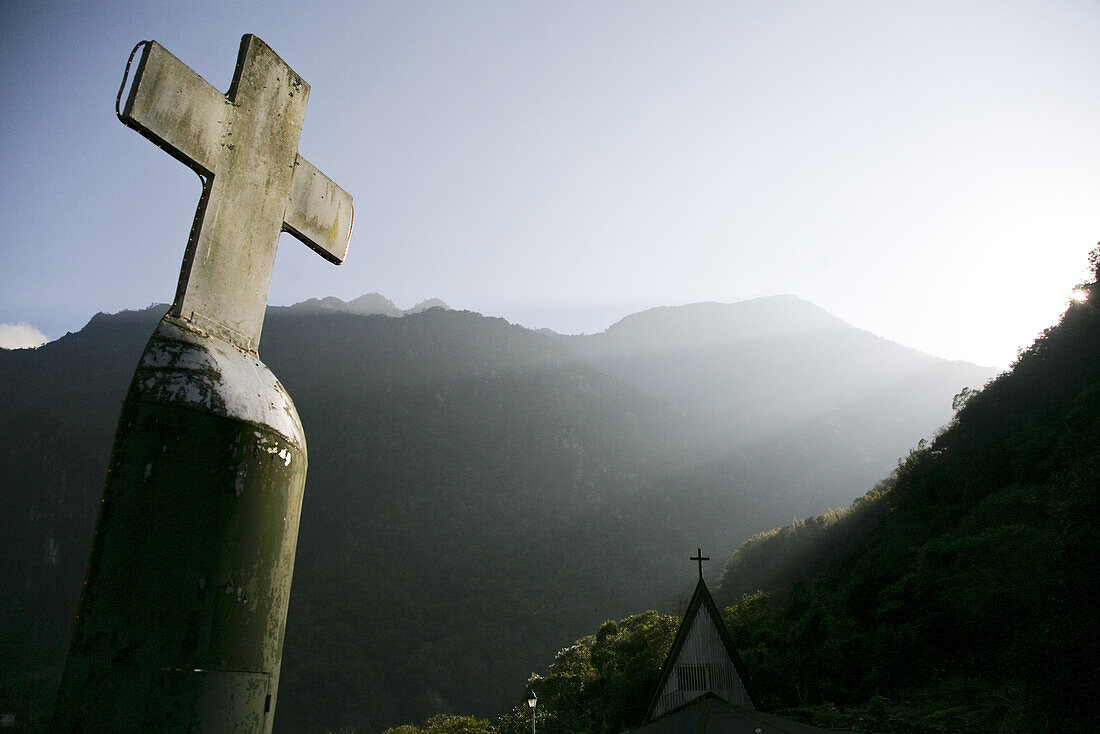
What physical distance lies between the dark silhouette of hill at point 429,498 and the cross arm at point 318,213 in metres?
83.9

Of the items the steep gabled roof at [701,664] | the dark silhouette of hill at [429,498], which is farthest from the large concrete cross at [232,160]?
the dark silhouette of hill at [429,498]

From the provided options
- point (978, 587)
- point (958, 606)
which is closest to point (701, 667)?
point (958, 606)

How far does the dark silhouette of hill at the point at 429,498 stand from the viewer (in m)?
83.1

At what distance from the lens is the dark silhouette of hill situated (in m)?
83.1

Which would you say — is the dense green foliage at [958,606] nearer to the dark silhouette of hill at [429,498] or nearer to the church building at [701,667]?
the church building at [701,667]

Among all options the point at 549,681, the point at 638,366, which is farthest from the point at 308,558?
the point at 638,366

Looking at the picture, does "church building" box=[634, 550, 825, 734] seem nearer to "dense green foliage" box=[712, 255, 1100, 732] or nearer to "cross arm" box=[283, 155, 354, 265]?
"dense green foliage" box=[712, 255, 1100, 732]

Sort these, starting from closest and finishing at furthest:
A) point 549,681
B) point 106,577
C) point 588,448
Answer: point 106,577 → point 549,681 → point 588,448

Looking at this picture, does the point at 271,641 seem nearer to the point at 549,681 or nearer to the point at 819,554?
the point at 549,681

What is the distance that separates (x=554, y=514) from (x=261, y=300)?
102465 mm

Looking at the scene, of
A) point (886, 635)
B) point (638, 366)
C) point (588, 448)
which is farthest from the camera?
point (638, 366)

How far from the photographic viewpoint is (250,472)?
1563 millimetres

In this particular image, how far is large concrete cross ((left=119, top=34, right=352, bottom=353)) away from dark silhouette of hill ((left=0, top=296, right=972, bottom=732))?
8440 centimetres

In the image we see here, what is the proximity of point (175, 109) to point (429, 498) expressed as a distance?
358ft
